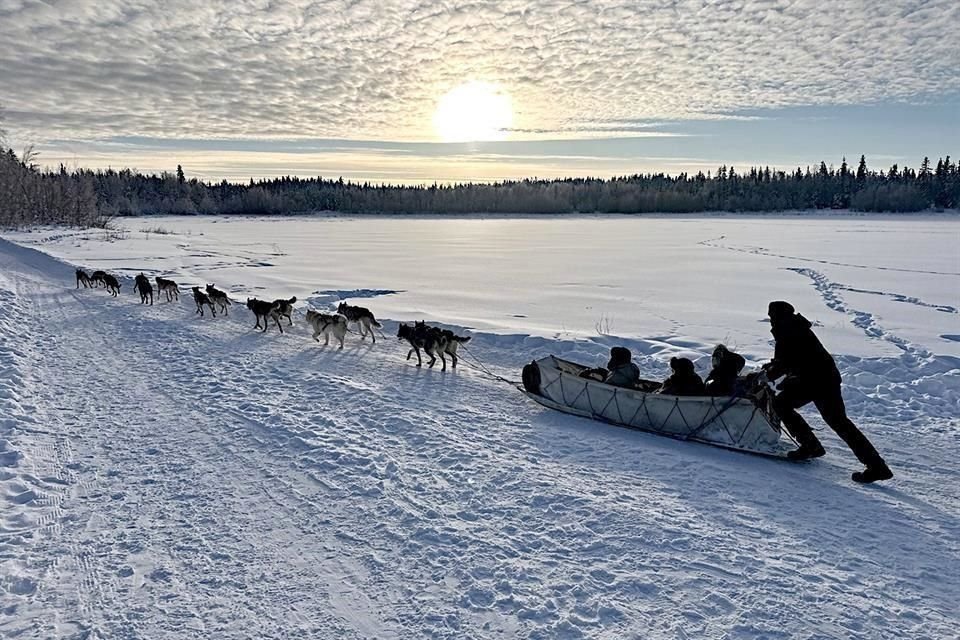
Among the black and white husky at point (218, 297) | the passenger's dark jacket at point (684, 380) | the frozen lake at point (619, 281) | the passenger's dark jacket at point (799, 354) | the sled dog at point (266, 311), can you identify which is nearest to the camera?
the passenger's dark jacket at point (799, 354)

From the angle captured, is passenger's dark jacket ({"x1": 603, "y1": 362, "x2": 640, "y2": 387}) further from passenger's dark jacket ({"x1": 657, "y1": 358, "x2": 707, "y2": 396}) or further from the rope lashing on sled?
passenger's dark jacket ({"x1": 657, "y1": 358, "x2": 707, "y2": 396})

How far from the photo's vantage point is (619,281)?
748 inches

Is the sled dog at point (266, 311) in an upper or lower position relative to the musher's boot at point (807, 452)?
upper

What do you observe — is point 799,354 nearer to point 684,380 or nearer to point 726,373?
point 726,373

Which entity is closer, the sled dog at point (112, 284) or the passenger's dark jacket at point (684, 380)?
the passenger's dark jacket at point (684, 380)

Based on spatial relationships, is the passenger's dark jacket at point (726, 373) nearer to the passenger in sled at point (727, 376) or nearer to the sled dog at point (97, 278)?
the passenger in sled at point (727, 376)

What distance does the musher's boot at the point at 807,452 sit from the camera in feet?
18.0

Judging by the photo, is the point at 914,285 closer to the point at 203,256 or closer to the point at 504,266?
the point at 504,266

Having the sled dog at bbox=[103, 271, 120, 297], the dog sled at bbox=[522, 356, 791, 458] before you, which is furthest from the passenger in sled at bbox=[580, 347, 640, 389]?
the sled dog at bbox=[103, 271, 120, 297]

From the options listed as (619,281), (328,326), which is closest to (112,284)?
(328,326)

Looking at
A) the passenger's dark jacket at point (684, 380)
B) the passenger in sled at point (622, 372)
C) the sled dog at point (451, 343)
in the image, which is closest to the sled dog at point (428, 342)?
the sled dog at point (451, 343)

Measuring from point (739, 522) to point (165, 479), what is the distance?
4516 mm

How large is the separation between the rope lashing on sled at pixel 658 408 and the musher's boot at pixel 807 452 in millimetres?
233

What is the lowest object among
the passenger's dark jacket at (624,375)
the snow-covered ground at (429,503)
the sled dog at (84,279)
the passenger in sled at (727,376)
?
the snow-covered ground at (429,503)
